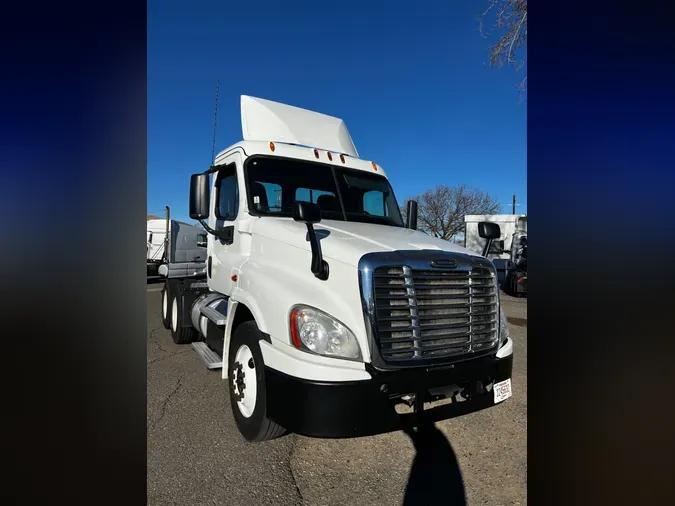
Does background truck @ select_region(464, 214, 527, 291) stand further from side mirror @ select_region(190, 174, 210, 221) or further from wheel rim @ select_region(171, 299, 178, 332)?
side mirror @ select_region(190, 174, 210, 221)

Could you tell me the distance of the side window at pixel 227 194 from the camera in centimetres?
385

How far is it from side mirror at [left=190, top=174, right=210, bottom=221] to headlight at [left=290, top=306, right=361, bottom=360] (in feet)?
5.25

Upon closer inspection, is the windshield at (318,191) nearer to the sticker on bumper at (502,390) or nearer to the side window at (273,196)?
the side window at (273,196)

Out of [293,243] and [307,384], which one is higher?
[293,243]

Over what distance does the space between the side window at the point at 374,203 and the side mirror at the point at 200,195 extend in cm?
159

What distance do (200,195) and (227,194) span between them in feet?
2.13

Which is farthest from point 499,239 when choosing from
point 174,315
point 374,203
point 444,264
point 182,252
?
point 444,264

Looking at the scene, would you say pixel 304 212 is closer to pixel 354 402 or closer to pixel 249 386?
pixel 354 402

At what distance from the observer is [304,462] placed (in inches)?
108

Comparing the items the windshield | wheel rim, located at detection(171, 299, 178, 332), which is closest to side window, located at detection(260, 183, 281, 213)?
the windshield
